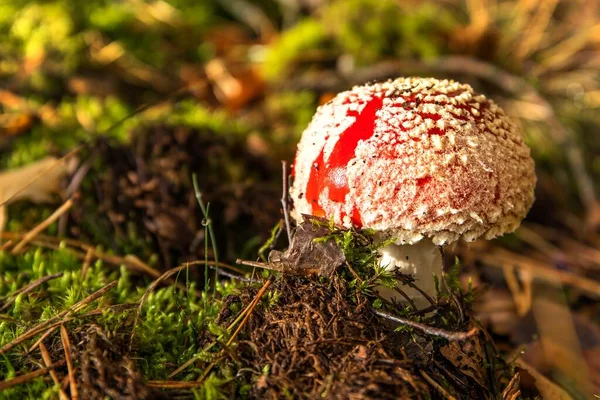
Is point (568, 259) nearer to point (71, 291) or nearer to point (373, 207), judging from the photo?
point (373, 207)

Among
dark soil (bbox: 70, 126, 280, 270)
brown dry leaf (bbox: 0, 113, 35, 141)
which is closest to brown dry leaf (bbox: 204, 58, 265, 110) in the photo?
dark soil (bbox: 70, 126, 280, 270)

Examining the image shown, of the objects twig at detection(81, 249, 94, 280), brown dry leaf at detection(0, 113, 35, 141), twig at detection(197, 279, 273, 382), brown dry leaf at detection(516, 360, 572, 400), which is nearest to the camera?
twig at detection(197, 279, 273, 382)

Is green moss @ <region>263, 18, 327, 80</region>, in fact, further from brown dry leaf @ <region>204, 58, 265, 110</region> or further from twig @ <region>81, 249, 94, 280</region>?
twig @ <region>81, 249, 94, 280</region>

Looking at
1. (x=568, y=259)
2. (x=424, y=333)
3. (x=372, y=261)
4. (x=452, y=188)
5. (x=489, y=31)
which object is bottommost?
(x=568, y=259)

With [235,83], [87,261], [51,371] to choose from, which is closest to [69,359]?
[51,371]

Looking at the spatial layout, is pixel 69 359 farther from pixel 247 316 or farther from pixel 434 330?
pixel 434 330

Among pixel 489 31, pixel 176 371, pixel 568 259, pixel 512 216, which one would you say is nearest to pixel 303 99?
pixel 489 31

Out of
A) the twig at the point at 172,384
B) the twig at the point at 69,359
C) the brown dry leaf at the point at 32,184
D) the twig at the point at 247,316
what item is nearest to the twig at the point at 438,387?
the twig at the point at 247,316
